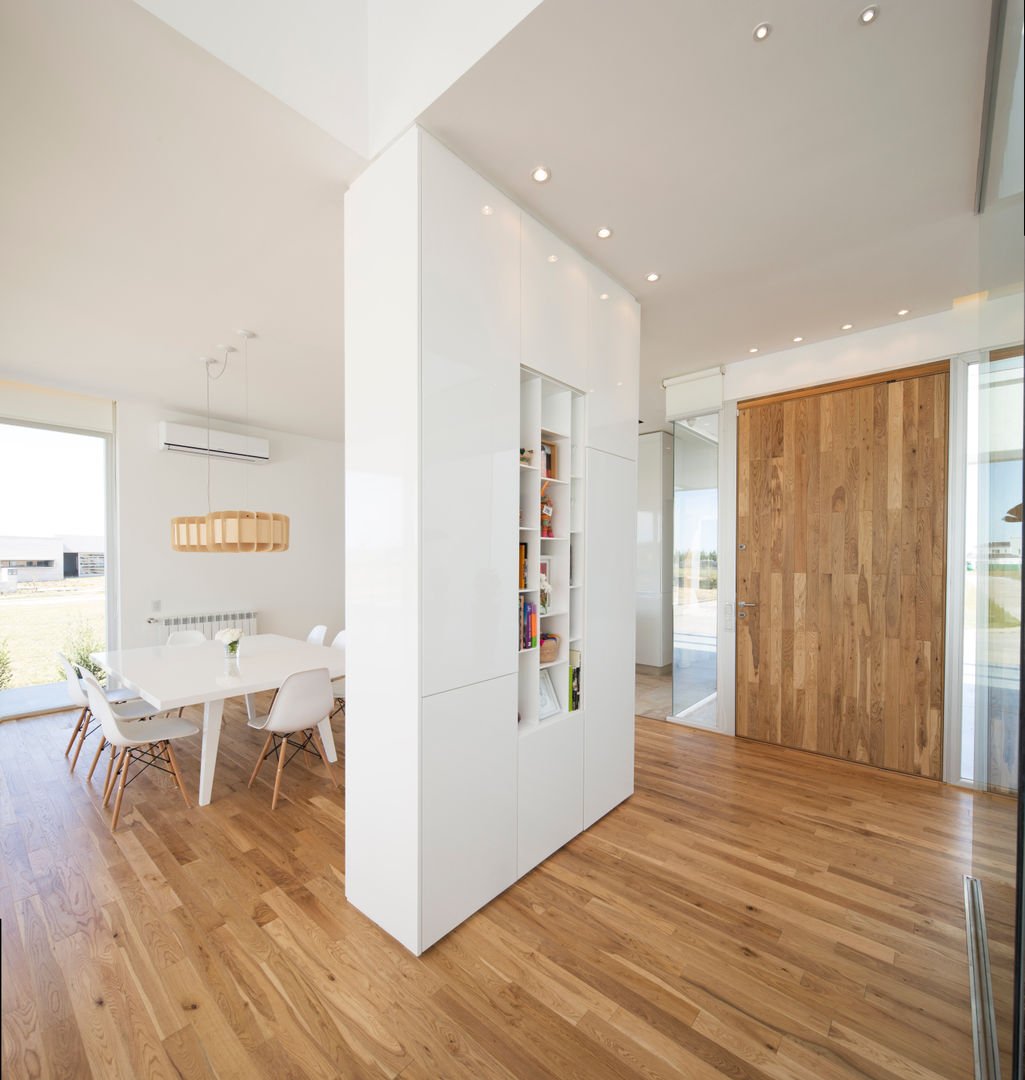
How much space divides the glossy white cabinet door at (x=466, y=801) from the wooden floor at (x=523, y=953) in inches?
4.7

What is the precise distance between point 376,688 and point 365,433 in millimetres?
994

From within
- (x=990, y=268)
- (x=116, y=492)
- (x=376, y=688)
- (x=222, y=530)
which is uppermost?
(x=990, y=268)

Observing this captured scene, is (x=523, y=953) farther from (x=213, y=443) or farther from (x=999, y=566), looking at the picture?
(x=213, y=443)

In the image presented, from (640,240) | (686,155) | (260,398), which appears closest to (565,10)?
(686,155)

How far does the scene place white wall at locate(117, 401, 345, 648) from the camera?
Answer: 17.6 feet

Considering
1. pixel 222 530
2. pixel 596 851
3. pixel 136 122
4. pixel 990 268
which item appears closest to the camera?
pixel 990 268

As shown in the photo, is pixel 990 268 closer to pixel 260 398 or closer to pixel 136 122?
pixel 136 122

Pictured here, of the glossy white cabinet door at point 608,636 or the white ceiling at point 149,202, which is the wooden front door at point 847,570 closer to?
the glossy white cabinet door at point 608,636

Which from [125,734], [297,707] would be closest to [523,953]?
[297,707]

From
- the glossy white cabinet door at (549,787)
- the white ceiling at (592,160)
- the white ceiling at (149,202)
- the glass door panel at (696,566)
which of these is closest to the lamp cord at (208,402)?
the white ceiling at (149,202)

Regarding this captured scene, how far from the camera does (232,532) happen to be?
3.69 metres

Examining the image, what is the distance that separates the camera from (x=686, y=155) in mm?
2131

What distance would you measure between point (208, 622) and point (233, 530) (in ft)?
8.94

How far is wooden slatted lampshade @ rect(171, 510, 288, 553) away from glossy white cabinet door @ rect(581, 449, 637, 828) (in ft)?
7.58
